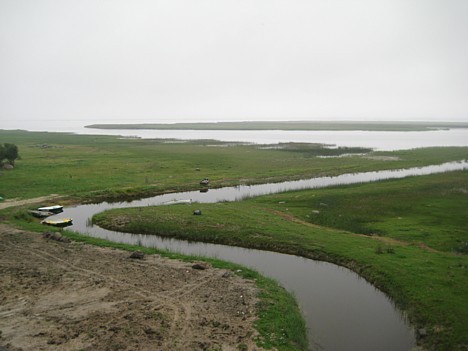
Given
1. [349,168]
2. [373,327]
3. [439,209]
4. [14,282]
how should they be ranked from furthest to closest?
[349,168] → [439,209] → [14,282] → [373,327]

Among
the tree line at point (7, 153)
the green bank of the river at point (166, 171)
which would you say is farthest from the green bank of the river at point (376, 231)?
the tree line at point (7, 153)

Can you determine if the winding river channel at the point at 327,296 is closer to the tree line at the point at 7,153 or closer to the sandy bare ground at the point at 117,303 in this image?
the sandy bare ground at the point at 117,303

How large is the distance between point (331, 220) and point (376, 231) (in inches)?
172

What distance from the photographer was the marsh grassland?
62.1 feet

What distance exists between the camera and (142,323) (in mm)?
16031

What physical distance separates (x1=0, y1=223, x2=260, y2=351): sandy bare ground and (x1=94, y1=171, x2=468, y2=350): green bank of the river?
7.65m

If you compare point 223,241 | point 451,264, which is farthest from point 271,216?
point 451,264

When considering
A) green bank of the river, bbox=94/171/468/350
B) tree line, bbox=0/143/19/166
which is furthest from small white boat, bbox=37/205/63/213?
tree line, bbox=0/143/19/166

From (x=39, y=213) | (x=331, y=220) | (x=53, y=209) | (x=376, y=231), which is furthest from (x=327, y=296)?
(x=53, y=209)

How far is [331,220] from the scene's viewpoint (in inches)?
1342

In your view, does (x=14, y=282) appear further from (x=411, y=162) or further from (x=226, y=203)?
(x=411, y=162)

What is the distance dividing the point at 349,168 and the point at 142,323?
57694mm

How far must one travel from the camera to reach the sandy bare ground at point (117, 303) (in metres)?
14.9

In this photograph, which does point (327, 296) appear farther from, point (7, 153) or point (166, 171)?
point (7, 153)
